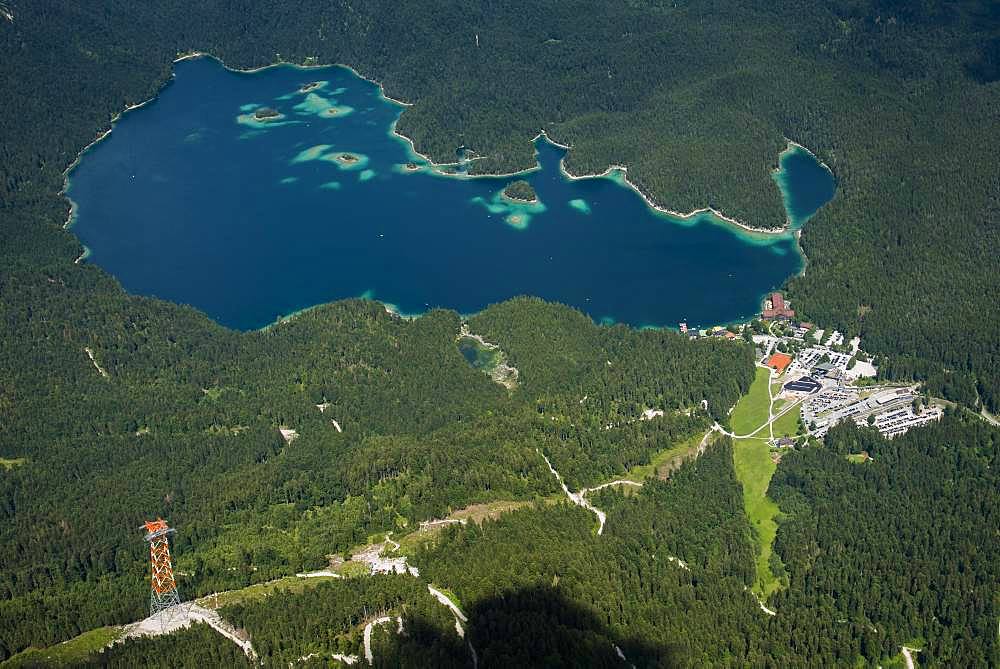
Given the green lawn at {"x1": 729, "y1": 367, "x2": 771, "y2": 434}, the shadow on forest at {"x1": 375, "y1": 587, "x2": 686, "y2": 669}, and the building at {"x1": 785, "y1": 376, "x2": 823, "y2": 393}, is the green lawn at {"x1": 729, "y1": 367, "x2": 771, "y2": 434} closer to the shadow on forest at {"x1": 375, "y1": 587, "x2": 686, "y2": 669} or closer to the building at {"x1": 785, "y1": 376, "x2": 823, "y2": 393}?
the building at {"x1": 785, "y1": 376, "x2": 823, "y2": 393}

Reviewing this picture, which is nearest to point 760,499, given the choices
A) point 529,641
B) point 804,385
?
point 804,385

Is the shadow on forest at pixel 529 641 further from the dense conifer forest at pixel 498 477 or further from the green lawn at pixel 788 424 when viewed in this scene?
the green lawn at pixel 788 424

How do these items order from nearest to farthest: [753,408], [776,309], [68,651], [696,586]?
[68,651]
[696,586]
[753,408]
[776,309]

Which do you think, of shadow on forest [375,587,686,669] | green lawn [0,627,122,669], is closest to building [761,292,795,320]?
shadow on forest [375,587,686,669]

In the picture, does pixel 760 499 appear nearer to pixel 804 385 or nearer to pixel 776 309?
pixel 804 385

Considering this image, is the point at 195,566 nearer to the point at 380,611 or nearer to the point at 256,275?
the point at 380,611

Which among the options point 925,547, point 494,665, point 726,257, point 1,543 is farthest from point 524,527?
point 726,257
